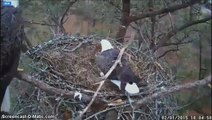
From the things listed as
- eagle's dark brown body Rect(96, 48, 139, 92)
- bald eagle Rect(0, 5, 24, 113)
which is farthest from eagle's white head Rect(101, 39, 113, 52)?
bald eagle Rect(0, 5, 24, 113)

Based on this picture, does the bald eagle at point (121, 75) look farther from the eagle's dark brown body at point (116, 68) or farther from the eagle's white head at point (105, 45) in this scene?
the eagle's white head at point (105, 45)

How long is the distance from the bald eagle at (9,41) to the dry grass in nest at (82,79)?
0.50 m

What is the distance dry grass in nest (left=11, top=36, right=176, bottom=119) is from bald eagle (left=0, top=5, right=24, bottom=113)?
50 centimetres

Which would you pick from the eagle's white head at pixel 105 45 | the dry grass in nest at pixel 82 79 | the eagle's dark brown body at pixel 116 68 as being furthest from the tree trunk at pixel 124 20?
the eagle's dark brown body at pixel 116 68

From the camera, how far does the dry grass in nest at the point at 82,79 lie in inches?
97.3

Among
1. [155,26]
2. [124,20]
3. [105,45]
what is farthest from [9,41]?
[155,26]

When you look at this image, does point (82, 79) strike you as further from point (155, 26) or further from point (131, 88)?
point (155, 26)

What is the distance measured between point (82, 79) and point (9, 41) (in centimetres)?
102

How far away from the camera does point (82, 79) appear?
2.78m

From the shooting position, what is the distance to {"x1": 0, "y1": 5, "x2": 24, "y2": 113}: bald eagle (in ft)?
5.97

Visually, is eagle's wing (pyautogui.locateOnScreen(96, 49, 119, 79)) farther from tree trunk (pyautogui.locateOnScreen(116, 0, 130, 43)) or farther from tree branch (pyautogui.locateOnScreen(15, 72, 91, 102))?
tree trunk (pyautogui.locateOnScreen(116, 0, 130, 43))

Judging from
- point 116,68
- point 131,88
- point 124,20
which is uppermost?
point 124,20

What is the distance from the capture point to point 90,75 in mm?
2854

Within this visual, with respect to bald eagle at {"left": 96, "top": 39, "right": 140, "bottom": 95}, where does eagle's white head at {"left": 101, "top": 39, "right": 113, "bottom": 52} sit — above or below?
above
